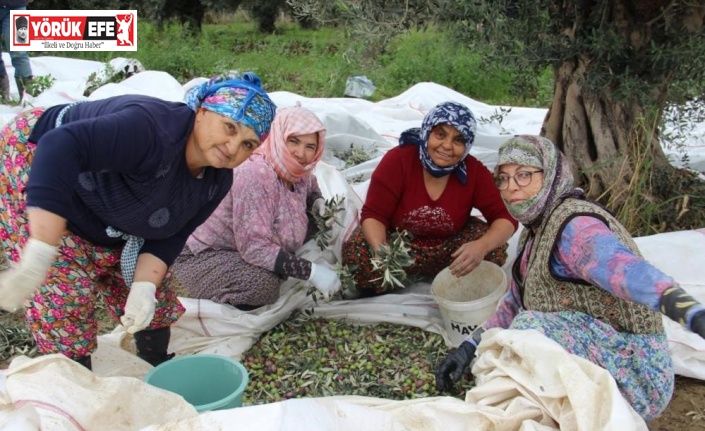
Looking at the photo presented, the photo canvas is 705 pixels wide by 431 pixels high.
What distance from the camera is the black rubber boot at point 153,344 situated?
2576mm

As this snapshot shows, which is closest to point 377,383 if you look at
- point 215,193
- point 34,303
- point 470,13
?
point 215,193

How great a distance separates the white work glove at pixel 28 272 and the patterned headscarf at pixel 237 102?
2.12 feet

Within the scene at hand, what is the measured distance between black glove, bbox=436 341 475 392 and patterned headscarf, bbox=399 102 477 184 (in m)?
1.03

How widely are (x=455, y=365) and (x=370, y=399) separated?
645 mm

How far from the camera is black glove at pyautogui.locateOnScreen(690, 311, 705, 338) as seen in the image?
1.48m

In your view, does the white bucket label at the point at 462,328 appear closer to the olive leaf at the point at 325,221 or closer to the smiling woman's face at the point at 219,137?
the olive leaf at the point at 325,221

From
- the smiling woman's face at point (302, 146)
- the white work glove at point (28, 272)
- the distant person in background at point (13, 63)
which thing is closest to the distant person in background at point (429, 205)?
the smiling woman's face at point (302, 146)

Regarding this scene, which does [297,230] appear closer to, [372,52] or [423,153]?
[423,153]

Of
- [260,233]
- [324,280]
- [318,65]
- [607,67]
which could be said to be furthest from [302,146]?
[318,65]

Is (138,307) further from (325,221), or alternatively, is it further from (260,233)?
(325,221)

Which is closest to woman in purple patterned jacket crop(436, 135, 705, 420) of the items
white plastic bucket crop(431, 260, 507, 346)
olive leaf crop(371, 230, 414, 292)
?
white plastic bucket crop(431, 260, 507, 346)

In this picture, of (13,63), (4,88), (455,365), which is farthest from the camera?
(13,63)

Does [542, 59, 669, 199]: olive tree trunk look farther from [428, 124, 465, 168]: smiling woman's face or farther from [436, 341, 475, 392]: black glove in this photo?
[436, 341, 475, 392]: black glove

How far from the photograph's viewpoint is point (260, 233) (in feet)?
9.46
